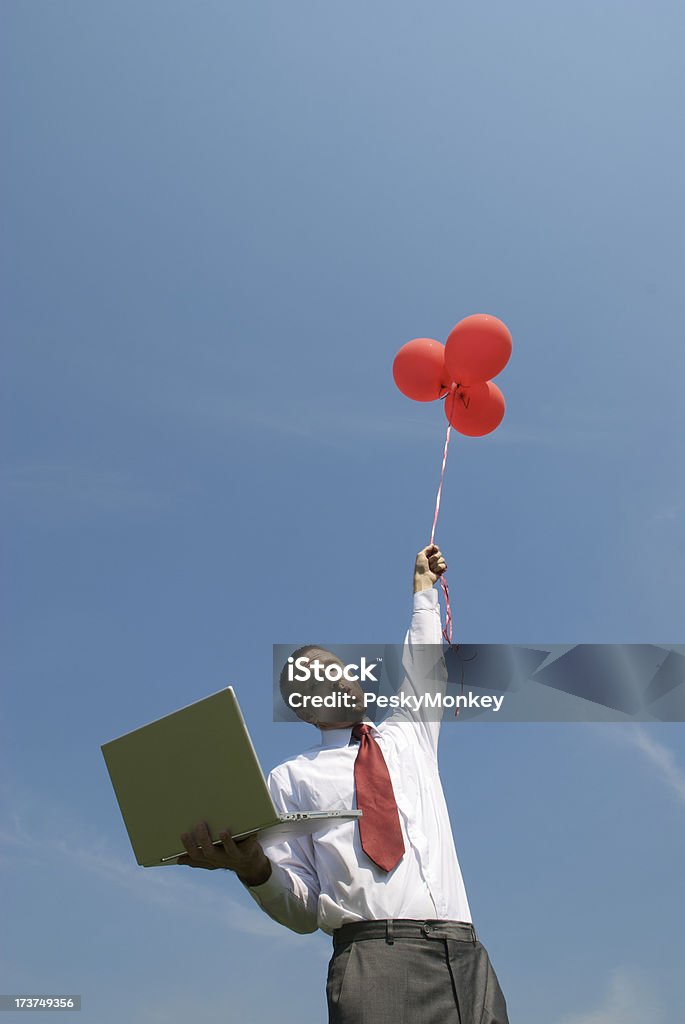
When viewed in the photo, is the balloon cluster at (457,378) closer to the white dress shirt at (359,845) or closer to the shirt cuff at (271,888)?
the white dress shirt at (359,845)

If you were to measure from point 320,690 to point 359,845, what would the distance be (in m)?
0.61

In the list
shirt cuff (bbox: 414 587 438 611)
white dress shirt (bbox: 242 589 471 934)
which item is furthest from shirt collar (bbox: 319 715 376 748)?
shirt cuff (bbox: 414 587 438 611)

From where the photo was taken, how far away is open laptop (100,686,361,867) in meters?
2.28

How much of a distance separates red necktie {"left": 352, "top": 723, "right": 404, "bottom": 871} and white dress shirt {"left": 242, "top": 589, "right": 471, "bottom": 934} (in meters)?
0.04

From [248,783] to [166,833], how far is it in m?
0.38

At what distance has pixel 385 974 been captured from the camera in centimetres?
249

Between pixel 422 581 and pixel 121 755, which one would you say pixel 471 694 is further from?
pixel 121 755

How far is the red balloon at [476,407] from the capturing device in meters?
4.62

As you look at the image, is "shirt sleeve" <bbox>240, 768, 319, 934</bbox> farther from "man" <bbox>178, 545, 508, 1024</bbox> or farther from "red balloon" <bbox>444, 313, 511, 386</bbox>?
"red balloon" <bbox>444, 313, 511, 386</bbox>

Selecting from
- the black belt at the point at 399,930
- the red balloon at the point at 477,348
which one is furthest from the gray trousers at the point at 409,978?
the red balloon at the point at 477,348

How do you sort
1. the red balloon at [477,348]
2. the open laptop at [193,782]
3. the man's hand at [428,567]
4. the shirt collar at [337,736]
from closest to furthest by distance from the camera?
the open laptop at [193,782] < the shirt collar at [337,736] < the man's hand at [428,567] < the red balloon at [477,348]

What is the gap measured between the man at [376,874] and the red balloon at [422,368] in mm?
2002

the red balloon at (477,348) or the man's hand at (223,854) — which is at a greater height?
the red balloon at (477,348)

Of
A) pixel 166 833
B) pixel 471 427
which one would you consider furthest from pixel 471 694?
pixel 166 833
